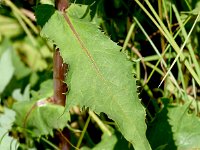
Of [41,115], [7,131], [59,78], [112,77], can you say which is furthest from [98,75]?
[7,131]

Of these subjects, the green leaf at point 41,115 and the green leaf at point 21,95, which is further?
the green leaf at point 21,95

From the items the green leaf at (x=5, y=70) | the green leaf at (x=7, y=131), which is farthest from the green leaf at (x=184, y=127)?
the green leaf at (x=5, y=70)

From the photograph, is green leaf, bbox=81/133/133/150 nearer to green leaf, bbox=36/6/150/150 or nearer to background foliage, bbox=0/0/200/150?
background foliage, bbox=0/0/200/150

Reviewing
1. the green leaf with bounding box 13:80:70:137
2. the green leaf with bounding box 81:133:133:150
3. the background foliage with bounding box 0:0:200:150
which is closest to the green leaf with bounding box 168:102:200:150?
the background foliage with bounding box 0:0:200:150

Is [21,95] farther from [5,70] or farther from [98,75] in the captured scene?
[98,75]

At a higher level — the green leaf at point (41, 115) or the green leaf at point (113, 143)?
the green leaf at point (41, 115)

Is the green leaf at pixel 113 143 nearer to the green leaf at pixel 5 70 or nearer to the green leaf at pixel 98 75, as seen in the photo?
the green leaf at pixel 98 75

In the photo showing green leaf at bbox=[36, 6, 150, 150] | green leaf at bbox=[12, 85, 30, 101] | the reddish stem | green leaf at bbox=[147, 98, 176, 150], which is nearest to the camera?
green leaf at bbox=[36, 6, 150, 150]

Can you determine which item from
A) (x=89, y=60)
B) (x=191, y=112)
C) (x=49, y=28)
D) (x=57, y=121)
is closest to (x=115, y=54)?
(x=89, y=60)
